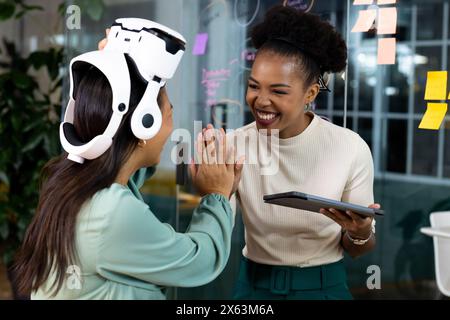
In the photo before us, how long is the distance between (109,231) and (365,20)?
0.93 meters

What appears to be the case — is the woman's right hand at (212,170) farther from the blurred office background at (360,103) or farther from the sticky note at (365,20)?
the sticky note at (365,20)

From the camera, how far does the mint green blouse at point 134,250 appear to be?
49.0 inches

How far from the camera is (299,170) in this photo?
158 centimetres

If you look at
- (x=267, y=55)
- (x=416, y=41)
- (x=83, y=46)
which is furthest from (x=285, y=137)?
(x=416, y=41)

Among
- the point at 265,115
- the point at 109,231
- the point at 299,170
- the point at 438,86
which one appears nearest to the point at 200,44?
the point at 265,115

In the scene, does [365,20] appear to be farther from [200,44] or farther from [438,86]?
[200,44]

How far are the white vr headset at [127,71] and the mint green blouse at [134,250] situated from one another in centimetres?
12

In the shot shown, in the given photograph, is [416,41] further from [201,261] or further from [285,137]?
[201,261]

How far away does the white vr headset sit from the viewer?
127cm

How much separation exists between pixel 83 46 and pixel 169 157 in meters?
0.48

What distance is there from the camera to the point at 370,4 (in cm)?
165

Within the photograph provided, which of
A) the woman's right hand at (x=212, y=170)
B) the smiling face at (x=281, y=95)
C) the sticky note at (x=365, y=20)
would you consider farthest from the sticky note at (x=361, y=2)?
the woman's right hand at (x=212, y=170)

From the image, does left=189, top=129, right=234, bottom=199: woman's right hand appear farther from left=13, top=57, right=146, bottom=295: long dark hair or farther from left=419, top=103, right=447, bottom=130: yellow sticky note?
left=419, top=103, right=447, bottom=130: yellow sticky note

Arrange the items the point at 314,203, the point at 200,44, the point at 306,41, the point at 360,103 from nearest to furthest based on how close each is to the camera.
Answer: the point at 314,203 → the point at 306,41 → the point at 200,44 → the point at 360,103
